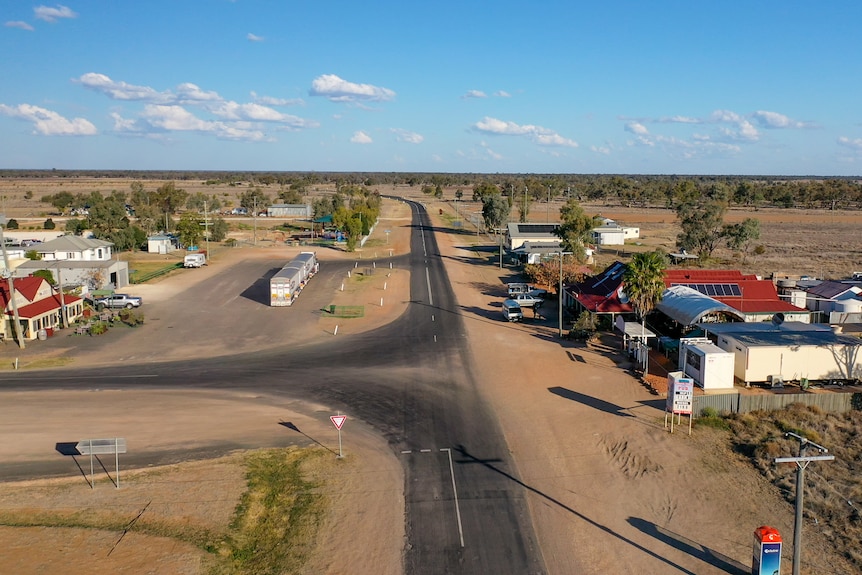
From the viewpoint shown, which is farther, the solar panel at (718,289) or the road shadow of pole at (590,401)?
the solar panel at (718,289)

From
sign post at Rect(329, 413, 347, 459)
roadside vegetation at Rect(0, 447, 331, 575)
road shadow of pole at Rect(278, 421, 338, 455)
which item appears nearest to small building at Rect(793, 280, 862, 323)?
sign post at Rect(329, 413, 347, 459)

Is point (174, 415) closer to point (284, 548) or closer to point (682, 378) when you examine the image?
point (284, 548)

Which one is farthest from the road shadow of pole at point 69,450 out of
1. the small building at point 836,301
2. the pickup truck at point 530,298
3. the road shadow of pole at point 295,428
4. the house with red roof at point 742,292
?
the small building at point 836,301

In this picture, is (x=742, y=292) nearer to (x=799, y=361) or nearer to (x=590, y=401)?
(x=799, y=361)

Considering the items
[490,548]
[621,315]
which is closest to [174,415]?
[490,548]

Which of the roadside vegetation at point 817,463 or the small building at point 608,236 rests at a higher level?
the small building at point 608,236

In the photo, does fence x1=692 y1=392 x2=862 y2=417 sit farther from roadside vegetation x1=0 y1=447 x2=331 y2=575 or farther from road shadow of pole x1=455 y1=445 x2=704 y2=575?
roadside vegetation x1=0 y1=447 x2=331 y2=575

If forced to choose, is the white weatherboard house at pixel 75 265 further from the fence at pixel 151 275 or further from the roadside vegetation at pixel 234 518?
the roadside vegetation at pixel 234 518
